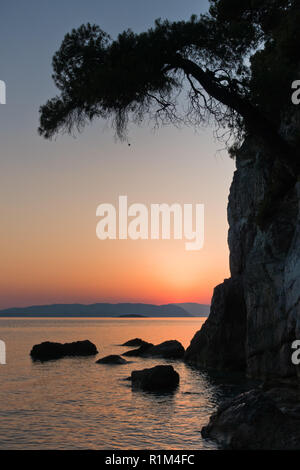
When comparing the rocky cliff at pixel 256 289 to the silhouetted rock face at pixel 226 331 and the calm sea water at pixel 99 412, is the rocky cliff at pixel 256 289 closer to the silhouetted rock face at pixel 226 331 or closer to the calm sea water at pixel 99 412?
the silhouetted rock face at pixel 226 331

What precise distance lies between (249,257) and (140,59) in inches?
690

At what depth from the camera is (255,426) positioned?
43.6 ft

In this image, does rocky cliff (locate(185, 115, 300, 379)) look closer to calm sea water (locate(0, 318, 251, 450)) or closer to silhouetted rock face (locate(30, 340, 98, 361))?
calm sea water (locate(0, 318, 251, 450))

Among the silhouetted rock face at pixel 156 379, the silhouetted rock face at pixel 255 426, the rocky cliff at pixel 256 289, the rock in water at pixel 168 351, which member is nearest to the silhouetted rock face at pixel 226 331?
the rocky cliff at pixel 256 289

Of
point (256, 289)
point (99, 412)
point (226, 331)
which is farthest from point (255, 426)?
point (226, 331)

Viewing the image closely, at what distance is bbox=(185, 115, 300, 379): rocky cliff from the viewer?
25.2 m

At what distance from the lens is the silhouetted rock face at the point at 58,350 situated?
46875 mm

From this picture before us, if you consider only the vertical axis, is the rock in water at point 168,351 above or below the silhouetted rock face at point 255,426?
below

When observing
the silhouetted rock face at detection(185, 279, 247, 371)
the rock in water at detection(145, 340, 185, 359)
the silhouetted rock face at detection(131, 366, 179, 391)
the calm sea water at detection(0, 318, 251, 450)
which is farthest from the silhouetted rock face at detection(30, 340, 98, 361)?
the silhouetted rock face at detection(131, 366, 179, 391)

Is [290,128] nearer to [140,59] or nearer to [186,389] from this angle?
[140,59]

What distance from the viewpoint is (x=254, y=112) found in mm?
17875

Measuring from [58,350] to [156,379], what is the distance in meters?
25.0

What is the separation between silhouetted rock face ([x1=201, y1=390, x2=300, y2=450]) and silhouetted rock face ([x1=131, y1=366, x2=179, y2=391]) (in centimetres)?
1069
